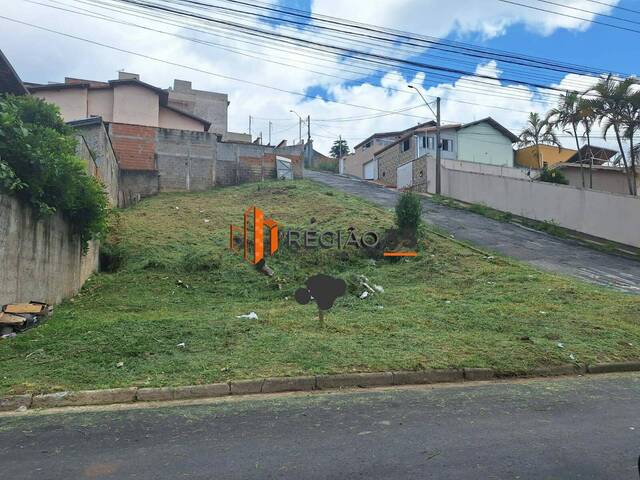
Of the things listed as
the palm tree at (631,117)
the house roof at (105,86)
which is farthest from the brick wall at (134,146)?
the palm tree at (631,117)

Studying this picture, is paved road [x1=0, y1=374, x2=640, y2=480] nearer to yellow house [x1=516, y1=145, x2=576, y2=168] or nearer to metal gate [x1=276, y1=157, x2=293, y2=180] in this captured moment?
metal gate [x1=276, y1=157, x2=293, y2=180]

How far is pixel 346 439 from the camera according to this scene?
4289 mm

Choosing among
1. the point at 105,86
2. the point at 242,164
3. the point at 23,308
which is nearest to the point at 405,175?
the point at 242,164

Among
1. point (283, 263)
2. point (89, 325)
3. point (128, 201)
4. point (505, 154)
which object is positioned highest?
point (505, 154)

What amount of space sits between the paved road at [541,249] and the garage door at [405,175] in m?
11.8

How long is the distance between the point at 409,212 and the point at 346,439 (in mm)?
11211

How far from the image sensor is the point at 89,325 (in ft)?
25.3

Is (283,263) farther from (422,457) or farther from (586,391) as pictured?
(422,457)

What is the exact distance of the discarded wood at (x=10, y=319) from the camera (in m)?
7.16

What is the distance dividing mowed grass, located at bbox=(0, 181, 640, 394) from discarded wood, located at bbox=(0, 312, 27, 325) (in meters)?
0.29

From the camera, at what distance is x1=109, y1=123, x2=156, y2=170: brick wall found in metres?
24.3

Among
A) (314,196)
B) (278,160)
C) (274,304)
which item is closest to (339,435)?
(274,304)

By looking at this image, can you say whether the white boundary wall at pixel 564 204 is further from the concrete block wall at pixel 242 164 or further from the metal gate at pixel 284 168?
the concrete block wall at pixel 242 164

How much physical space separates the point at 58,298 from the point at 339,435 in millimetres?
7387
